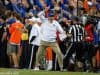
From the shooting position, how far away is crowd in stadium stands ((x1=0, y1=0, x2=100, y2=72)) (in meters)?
17.9

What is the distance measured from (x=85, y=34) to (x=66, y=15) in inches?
88.3

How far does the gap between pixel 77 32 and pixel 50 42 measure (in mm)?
1094

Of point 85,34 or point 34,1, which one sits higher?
point 34,1

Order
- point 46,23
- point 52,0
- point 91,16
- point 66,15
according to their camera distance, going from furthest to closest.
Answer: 1. point 52,0
2. point 66,15
3. point 91,16
4. point 46,23

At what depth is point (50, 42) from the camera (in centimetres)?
1786

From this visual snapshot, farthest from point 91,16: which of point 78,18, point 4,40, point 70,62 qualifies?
point 4,40

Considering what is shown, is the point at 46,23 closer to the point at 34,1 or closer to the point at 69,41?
the point at 69,41

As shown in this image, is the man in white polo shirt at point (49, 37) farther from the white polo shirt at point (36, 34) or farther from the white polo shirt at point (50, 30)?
the white polo shirt at point (36, 34)

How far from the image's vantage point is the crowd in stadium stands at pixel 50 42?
1786 centimetres

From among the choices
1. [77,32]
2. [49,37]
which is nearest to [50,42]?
[49,37]

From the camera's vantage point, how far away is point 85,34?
1839 cm

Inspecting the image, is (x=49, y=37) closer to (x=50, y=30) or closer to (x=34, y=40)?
(x=50, y=30)

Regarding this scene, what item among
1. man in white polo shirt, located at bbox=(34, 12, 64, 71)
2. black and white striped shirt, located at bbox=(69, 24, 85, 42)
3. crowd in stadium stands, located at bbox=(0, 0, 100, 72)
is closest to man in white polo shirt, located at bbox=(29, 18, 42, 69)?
crowd in stadium stands, located at bbox=(0, 0, 100, 72)

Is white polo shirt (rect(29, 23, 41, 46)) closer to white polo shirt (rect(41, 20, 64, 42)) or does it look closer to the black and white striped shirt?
white polo shirt (rect(41, 20, 64, 42))
